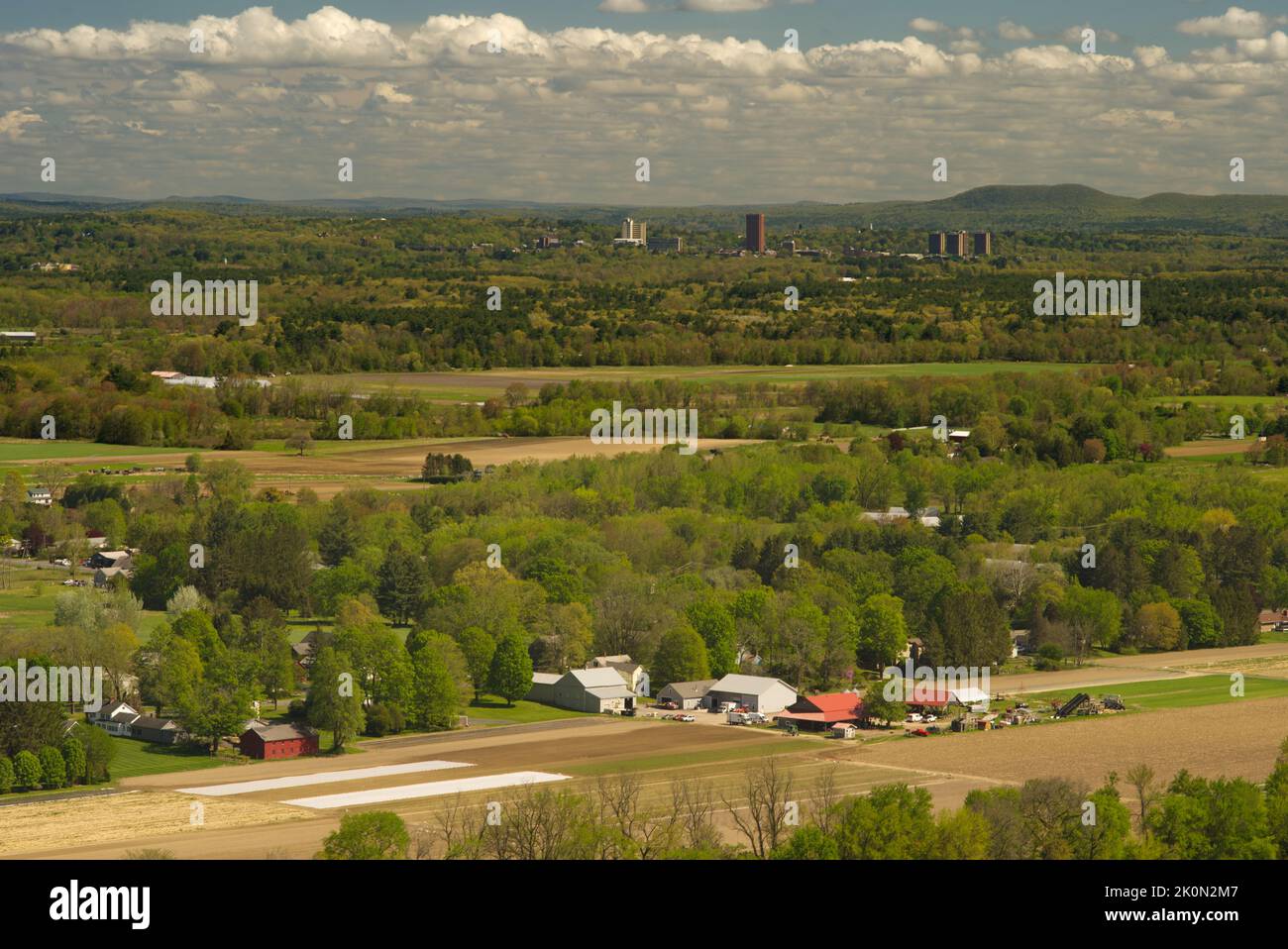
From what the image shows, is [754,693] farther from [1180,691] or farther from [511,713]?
[1180,691]

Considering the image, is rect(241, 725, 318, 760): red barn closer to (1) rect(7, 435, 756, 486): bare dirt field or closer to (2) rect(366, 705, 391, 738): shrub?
(2) rect(366, 705, 391, 738): shrub

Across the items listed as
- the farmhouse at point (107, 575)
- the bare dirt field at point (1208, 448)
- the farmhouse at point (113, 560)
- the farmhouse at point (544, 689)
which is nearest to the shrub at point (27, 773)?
the farmhouse at point (544, 689)

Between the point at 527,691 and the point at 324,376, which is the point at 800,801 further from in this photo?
the point at 324,376

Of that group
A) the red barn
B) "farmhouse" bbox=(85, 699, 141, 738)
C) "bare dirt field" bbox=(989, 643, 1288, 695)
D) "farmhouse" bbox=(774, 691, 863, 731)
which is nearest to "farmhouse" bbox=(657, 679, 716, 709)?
"farmhouse" bbox=(774, 691, 863, 731)

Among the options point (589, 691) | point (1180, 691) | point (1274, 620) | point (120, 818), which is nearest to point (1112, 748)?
point (1180, 691)

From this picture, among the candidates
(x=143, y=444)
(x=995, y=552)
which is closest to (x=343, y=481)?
(x=143, y=444)
